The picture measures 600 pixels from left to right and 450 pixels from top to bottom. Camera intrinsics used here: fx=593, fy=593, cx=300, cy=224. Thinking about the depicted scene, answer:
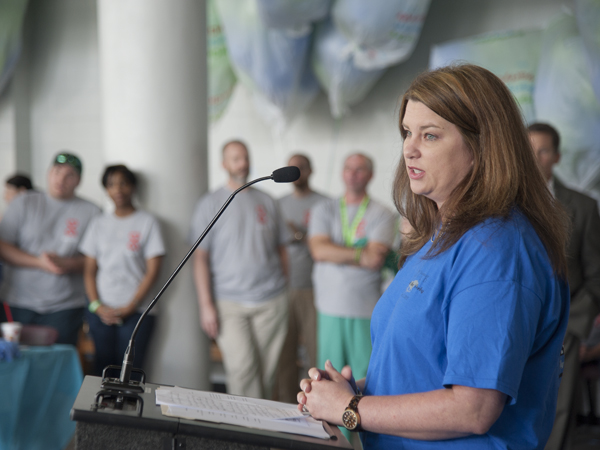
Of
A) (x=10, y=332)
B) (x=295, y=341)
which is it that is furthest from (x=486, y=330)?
(x=295, y=341)

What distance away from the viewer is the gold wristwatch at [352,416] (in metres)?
0.99

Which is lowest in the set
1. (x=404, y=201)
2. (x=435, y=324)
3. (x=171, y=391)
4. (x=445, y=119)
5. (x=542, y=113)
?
(x=171, y=391)

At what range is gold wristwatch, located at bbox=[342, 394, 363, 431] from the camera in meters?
0.99

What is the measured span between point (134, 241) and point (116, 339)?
526 millimetres

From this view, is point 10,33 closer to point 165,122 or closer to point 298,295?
point 165,122

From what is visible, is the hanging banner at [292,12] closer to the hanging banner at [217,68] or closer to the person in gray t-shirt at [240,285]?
the hanging banner at [217,68]

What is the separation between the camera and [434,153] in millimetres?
1010

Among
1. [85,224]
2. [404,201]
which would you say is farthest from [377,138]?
[404,201]

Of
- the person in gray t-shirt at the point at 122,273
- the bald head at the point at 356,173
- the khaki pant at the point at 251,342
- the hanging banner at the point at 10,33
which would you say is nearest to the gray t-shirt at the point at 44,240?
the person in gray t-shirt at the point at 122,273

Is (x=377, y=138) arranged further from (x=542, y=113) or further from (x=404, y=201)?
(x=404, y=201)

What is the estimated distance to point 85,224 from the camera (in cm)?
327

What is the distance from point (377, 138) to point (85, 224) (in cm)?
332

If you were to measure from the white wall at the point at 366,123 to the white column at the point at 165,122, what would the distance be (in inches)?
99.0

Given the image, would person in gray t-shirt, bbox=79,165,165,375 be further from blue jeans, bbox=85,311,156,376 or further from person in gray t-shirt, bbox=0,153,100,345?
person in gray t-shirt, bbox=0,153,100,345
